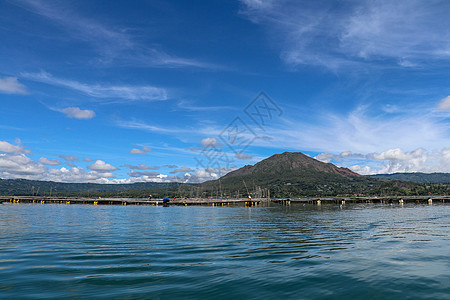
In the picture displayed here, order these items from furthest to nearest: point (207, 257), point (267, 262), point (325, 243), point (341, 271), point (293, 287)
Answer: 1. point (325, 243)
2. point (207, 257)
3. point (267, 262)
4. point (341, 271)
5. point (293, 287)

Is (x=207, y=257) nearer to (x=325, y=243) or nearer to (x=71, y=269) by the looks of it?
(x=71, y=269)

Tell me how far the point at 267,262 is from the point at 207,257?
4.80 metres

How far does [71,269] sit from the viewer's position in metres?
18.0

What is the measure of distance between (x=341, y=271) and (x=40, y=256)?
22.1 metres

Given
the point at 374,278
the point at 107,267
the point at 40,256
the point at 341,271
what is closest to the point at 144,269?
the point at 107,267

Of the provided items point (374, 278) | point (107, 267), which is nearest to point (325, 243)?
point (374, 278)

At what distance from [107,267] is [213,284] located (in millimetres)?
7942

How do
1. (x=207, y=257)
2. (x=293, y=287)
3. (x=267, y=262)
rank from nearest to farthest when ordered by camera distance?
(x=293, y=287), (x=267, y=262), (x=207, y=257)

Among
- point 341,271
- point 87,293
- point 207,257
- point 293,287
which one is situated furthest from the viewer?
point 207,257

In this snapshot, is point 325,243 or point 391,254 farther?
point 325,243

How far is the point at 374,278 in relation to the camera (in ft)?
53.0

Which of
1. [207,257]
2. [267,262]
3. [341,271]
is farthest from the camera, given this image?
[207,257]

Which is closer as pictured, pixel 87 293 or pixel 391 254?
pixel 87 293

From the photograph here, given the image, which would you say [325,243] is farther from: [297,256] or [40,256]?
[40,256]
